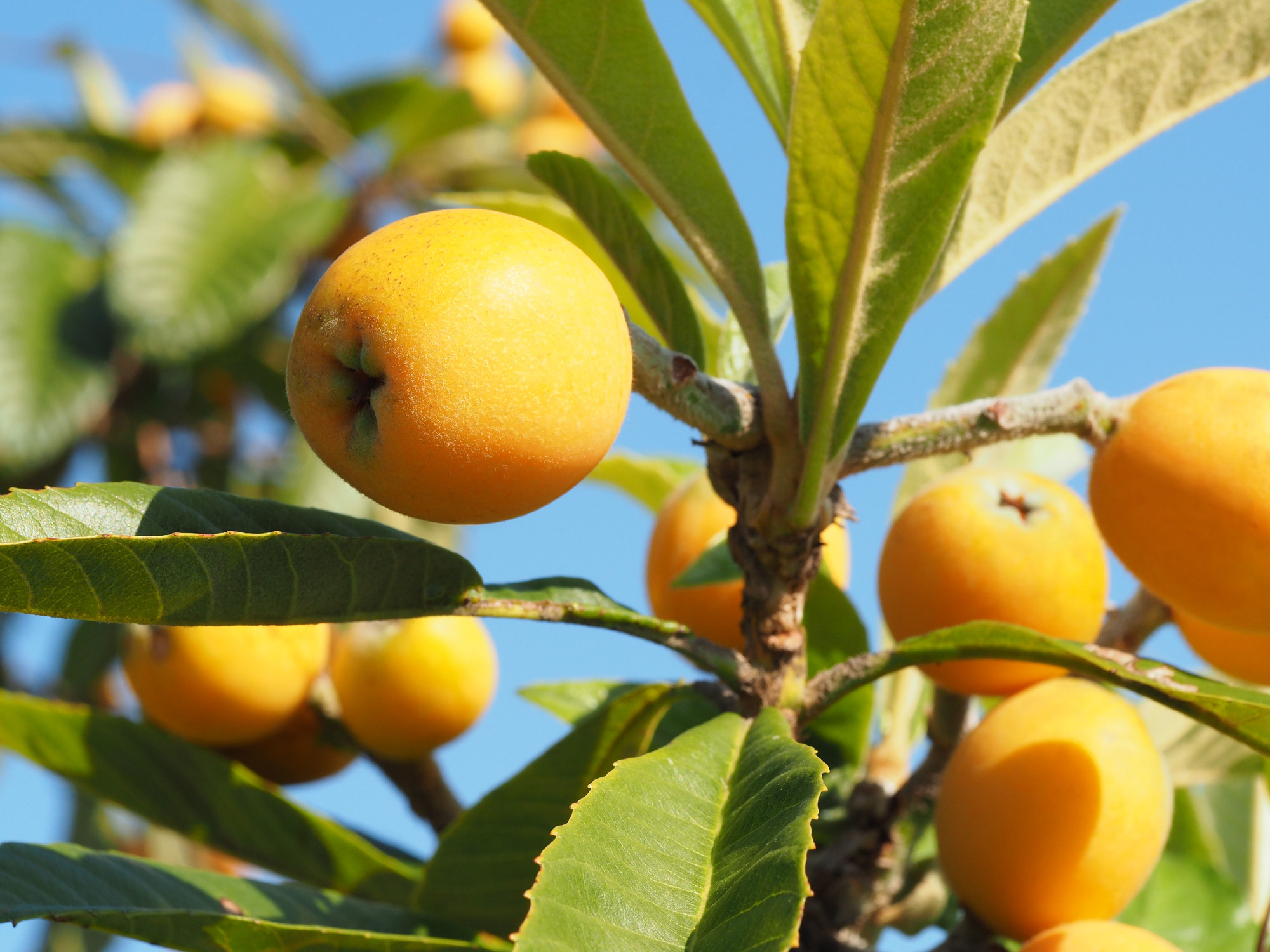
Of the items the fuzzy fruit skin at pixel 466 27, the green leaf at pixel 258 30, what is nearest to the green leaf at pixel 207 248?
the green leaf at pixel 258 30

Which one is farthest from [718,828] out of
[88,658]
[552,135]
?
[552,135]

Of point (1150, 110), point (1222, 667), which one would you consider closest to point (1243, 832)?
point (1222, 667)

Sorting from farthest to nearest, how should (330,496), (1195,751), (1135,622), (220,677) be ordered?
1. (330,496)
2. (1195,751)
3. (220,677)
4. (1135,622)

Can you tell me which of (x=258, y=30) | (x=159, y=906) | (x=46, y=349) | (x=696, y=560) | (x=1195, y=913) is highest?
(x=258, y=30)

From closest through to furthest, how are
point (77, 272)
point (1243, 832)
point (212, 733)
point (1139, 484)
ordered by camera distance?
1. point (1139, 484)
2. point (212, 733)
3. point (1243, 832)
4. point (77, 272)

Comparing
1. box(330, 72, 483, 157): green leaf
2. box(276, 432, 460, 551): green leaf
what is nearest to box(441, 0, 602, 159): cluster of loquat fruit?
box(330, 72, 483, 157): green leaf

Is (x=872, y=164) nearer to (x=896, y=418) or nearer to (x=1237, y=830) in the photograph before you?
(x=896, y=418)

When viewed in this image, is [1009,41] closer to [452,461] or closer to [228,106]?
[452,461]
